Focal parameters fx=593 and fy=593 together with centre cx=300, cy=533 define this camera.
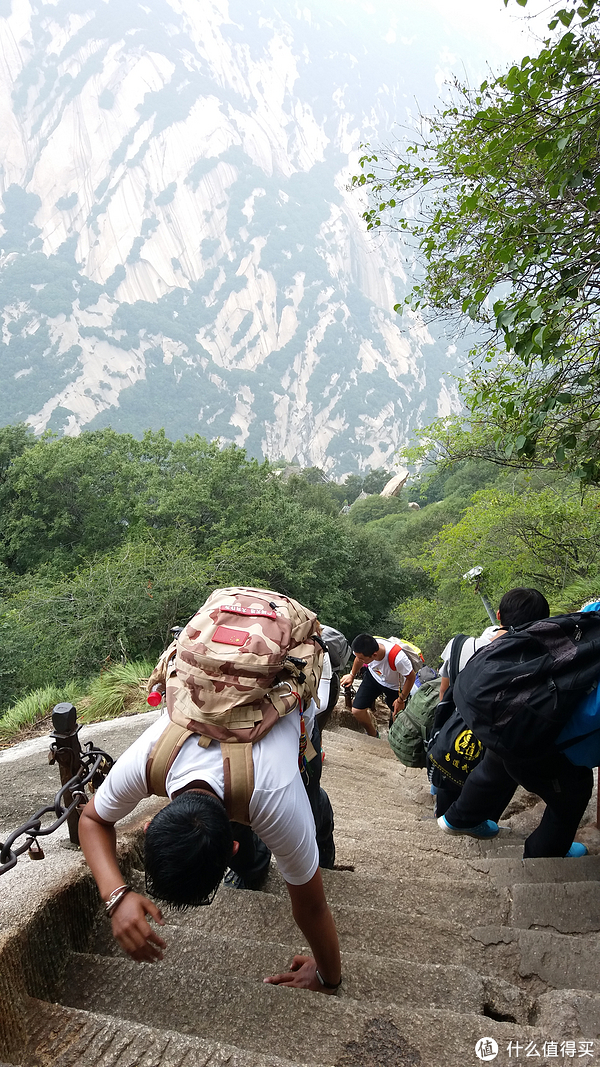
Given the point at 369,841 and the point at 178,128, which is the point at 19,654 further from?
the point at 178,128

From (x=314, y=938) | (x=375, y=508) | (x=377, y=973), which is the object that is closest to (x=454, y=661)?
(x=377, y=973)

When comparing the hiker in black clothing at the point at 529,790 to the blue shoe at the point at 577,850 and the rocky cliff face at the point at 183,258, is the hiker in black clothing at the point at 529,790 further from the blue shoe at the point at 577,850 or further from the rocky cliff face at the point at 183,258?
the rocky cliff face at the point at 183,258

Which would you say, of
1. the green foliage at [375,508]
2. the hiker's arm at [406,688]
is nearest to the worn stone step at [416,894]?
the hiker's arm at [406,688]

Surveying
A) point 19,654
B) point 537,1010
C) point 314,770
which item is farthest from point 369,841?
point 19,654

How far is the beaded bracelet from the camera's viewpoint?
173 cm

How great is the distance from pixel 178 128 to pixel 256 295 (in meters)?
56.1

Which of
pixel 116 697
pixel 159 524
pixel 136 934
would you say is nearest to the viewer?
pixel 136 934

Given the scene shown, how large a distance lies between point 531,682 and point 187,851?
1486 mm

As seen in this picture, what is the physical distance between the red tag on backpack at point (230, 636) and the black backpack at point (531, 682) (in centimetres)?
108

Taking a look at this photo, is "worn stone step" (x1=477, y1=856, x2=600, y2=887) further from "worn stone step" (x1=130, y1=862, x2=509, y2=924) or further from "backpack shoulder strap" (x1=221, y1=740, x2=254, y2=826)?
"backpack shoulder strap" (x1=221, y1=740, x2=254, y2=826)

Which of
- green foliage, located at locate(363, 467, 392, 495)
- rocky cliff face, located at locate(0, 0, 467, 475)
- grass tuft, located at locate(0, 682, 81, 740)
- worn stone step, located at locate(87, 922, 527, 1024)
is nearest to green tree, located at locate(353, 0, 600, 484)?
worn stone step, located at locate(87, 922, 527, 1024)

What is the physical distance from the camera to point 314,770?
2506 millimetres

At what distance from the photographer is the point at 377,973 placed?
212cm

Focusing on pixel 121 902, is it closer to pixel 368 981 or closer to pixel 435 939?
pixel 368 981
